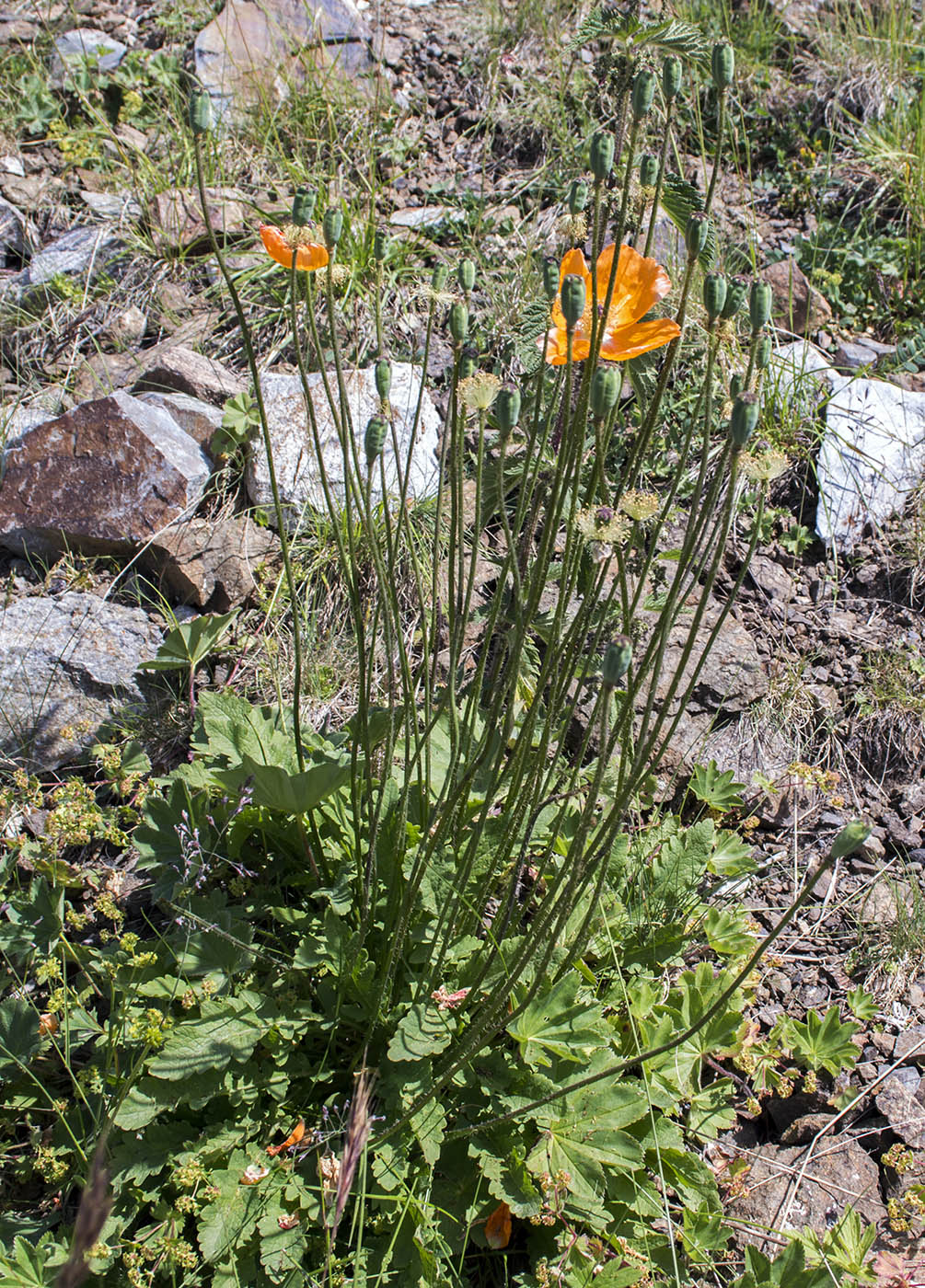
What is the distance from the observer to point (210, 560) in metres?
3.21

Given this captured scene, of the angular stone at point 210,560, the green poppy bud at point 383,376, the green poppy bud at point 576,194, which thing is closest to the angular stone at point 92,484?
the angular stone at point 210,560

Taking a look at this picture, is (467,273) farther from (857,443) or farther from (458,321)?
(857,443)

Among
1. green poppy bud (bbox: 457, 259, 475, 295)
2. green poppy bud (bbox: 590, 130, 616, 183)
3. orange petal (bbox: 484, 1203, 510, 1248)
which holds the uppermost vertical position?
green poppy bud (bbox: 590, 130, 616, 183)

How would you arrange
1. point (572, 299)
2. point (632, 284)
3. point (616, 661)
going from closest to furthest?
point (616, 661) → point (572, 299) → point (632, 284)

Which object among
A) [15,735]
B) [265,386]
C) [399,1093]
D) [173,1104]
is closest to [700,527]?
[399,1093]

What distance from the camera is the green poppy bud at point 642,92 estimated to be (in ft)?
4.70

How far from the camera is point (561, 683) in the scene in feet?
5.57

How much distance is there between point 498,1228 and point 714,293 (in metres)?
1.73

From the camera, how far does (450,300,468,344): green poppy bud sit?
1.55 m

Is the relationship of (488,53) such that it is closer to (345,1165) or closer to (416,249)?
(416,249)

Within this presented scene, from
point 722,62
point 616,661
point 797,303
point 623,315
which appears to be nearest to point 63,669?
point 623,315

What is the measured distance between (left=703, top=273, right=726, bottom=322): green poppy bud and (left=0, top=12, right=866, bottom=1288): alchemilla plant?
2 centimetres

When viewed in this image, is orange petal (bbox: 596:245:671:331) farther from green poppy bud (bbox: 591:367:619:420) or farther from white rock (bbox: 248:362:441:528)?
white rock (bbox: 248:362:441:528)

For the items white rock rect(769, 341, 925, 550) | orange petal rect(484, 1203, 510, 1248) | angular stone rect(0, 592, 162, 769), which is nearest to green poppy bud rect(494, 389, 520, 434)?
orange petal rect(484, 1203, 510, 1248)
